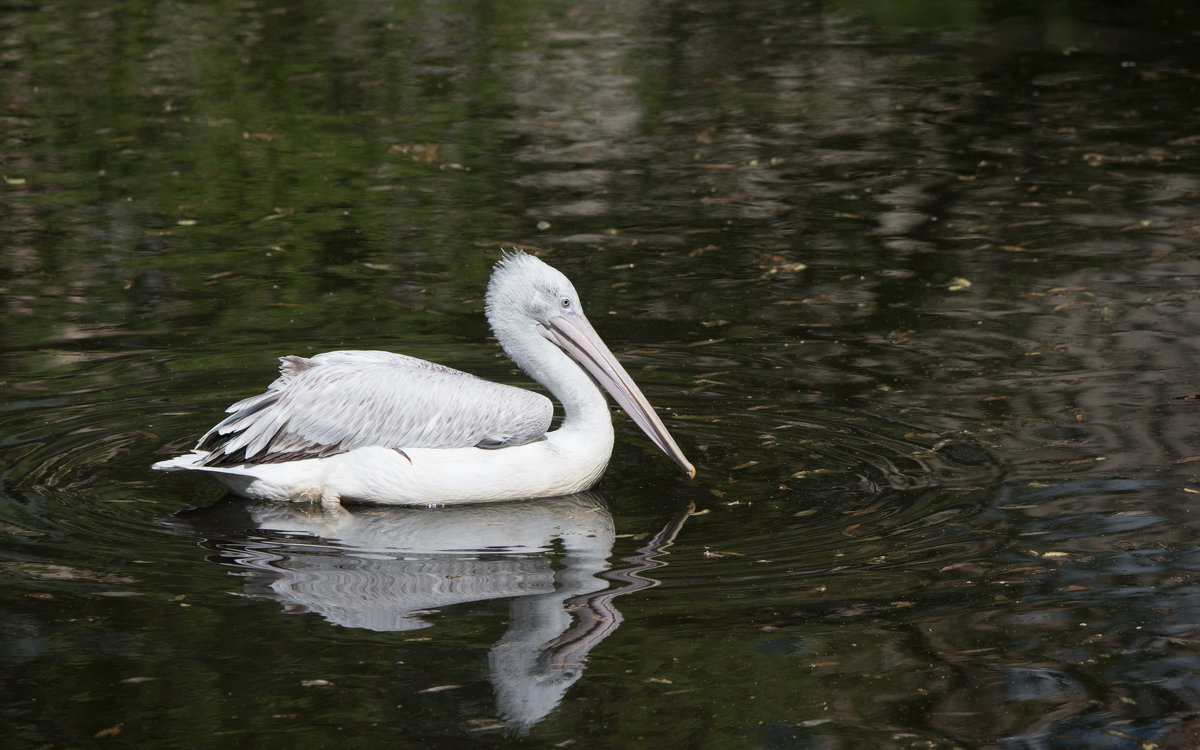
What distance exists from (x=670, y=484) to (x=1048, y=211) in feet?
15.3

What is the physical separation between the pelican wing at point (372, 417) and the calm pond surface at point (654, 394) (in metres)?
0.27

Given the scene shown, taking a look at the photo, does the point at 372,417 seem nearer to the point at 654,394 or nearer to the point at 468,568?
the point at 468,568

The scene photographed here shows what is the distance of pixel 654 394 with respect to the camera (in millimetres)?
6812

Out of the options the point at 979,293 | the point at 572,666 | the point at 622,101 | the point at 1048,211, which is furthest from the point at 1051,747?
the point at 622,101

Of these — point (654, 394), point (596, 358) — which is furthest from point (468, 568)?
point (654, 394)

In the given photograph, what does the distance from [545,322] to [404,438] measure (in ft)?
2.38

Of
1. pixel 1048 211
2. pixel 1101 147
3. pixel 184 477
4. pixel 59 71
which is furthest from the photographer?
pixel 59 71

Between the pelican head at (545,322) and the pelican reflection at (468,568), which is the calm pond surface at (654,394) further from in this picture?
the pelican head at (545,322)

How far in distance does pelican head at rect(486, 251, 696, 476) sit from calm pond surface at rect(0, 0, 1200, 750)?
1.36 ft

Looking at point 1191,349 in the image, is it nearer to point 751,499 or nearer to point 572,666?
point 751,499

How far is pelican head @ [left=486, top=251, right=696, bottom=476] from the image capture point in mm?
6008

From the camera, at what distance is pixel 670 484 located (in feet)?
19.4

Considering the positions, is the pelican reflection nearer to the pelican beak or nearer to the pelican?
the pelican

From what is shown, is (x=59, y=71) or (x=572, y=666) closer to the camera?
(x=572, y=666)
